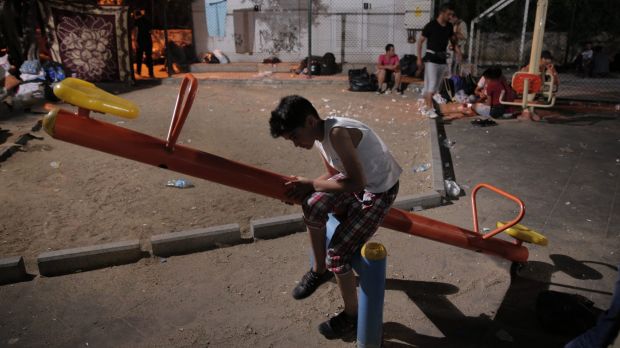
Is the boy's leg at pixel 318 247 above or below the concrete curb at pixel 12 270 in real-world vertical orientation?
above

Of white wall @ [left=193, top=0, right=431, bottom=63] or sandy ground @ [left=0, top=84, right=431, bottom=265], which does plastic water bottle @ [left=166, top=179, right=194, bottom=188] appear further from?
white wall @ [left=193, top=0, right=431, bottom=63]

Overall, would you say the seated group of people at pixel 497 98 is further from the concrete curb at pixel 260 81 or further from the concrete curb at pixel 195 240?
the concrete curb at pixel 195 240

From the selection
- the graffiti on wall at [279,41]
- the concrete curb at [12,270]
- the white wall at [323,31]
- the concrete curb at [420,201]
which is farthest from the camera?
the graffiti on wall at [279,41]

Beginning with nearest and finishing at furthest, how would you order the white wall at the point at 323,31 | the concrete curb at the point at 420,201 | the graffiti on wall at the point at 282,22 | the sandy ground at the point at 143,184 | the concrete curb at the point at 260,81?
the sandy ground at the point at 143,184 → the concrete curb at the point at 420,201 → the concrete curb at the point at 260,81 → the white wall at the point at 323,31 → the graffiti on wall at the point at 282,22

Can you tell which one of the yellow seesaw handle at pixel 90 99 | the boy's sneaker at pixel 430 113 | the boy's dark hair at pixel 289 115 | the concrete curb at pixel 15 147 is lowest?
the concrete curb at pixel 15 147

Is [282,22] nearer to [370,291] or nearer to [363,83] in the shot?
[363,83]

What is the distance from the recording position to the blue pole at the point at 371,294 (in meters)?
2.73

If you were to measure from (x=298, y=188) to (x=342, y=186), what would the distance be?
0.35 meters

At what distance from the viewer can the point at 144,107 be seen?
407 inches

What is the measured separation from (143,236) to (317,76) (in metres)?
10.3

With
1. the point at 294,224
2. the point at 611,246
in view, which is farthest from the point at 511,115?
the point at 294,224

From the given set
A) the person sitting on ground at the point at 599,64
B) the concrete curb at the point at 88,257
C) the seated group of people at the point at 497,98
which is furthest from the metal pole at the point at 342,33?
the concrete curb at the point at 88,257

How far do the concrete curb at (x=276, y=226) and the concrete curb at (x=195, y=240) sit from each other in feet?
0.58

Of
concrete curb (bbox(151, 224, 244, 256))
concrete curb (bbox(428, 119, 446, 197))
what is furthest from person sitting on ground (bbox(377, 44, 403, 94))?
concrete curb (bbox(151, 224, 244, 256))
